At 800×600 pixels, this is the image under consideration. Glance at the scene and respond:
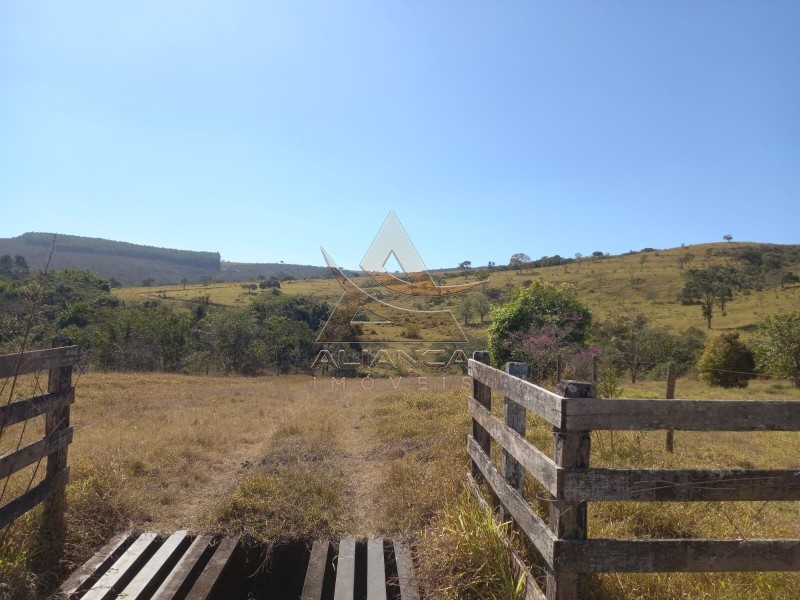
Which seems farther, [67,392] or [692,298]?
[692,298]

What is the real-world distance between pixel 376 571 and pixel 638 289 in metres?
70.2

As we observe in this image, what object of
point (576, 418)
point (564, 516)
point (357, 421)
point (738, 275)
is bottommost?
point (357, 421)

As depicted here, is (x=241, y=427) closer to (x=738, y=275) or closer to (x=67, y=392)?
(x=67, y=392)

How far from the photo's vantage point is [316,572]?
4184 mm

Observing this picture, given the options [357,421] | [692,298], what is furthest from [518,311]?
[692,298]

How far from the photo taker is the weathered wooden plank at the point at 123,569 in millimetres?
3771

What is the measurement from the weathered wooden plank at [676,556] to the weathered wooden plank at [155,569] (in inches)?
122

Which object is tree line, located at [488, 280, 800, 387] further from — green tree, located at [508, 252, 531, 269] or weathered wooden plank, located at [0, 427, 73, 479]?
green tree, located at [508, 252, 531, 269]

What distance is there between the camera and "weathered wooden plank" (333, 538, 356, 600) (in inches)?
152

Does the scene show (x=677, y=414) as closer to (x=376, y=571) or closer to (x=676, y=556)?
(x=676, y=556)

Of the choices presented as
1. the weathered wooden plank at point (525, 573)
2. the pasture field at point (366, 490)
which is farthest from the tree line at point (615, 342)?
the weathered wooden plank at point (525, 573)

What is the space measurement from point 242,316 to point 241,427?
29.1 metres

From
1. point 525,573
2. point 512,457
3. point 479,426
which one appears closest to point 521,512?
point 525,573

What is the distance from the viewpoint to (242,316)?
38000 mm
